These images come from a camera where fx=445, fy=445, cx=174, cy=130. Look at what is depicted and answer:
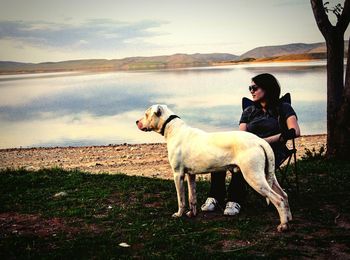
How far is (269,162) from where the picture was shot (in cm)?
619

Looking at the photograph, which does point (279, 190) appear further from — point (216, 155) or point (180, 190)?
point (180, 190)

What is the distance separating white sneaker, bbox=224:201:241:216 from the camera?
278 inches

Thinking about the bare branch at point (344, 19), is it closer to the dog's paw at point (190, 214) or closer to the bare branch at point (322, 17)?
the bare branch at point (322, 17)

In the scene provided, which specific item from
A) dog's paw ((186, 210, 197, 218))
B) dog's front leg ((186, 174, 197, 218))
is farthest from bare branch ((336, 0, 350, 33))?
dog's paw ((186, 210, 197, 218))

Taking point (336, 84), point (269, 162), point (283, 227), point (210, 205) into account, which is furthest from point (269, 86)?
point (336, 84)

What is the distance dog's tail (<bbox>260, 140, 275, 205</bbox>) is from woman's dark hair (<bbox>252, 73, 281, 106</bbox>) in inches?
51.4

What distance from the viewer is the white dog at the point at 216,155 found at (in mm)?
6074

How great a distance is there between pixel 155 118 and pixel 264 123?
1.82 metres

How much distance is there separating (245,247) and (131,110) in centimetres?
3760

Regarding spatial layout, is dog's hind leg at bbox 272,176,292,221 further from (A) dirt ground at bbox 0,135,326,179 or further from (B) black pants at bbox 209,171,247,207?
(A) dirt ground at bbox 0,135,326,179

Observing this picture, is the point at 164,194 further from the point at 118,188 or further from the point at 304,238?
the point at 304,238

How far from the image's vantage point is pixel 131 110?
42.8m

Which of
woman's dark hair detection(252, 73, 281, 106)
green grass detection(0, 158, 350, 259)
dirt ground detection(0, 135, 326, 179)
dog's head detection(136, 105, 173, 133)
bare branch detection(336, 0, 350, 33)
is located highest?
bare branch detection(336, 0, 350, 33)

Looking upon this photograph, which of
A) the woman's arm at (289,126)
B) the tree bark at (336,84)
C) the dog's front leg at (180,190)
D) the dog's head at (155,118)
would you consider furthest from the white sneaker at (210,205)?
the tree bark at (336,84)
